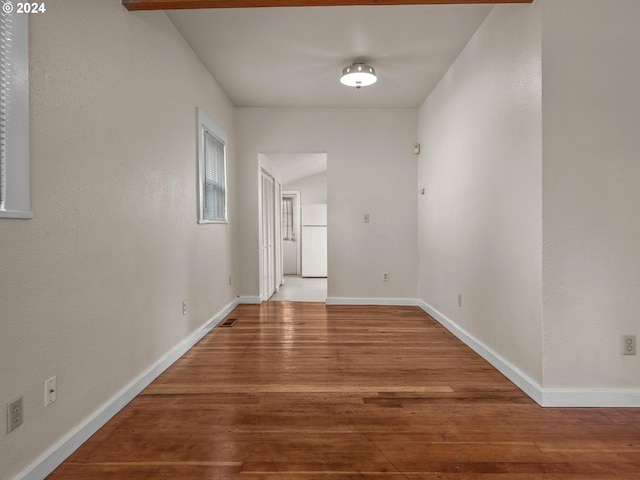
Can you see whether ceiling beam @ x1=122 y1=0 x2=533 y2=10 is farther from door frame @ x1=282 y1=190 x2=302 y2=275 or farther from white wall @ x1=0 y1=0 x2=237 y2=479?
door frame @ x1=282 y1=190 x2=302 y2=275

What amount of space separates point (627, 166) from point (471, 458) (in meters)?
1.76

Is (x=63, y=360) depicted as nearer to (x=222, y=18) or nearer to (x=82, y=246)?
(x=82, y=246)

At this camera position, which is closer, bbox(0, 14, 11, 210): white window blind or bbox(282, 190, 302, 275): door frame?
bbox(0, 14, 11, 210): white window blind

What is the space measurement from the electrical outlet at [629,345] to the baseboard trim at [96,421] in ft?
9.26

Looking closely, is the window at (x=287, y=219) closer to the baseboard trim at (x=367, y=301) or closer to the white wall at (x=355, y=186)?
the white wall at (x=355, y=186)

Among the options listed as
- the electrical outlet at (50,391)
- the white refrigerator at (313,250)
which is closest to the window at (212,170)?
the electrical outlet at (50,391)

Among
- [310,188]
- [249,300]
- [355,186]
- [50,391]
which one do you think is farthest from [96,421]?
[310,188]

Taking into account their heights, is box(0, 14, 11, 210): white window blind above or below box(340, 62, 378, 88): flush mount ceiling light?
below

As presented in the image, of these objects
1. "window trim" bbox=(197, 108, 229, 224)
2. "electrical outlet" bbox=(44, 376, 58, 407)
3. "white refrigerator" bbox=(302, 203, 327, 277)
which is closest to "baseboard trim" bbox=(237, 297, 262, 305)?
"window trim" bbox=(197, 108, 229, 224)

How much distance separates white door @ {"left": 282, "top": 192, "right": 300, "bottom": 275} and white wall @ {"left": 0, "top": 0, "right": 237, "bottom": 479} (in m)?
6.01

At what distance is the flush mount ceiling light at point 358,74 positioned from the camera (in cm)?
361

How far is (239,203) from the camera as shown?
519 centimetres

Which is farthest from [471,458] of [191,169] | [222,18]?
[222,18]

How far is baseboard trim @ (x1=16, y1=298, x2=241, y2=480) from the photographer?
156 cm
